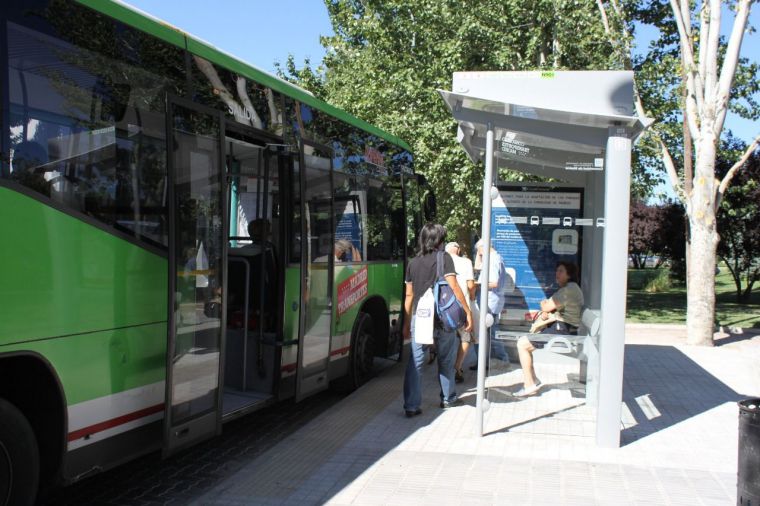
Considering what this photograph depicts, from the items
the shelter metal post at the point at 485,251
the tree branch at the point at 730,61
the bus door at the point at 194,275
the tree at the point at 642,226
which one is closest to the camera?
the bus door at the point at 194,275

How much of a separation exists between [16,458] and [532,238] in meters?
6.53

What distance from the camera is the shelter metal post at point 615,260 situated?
5844mm

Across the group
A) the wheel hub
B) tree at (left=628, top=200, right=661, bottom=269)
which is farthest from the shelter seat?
tree at (left=628, top=200, right=661, bottom=269)

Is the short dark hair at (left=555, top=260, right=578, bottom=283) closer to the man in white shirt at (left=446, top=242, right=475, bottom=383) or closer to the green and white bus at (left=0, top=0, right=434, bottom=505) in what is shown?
the man in white shirt at (left=446, top=242, right=475, bottom=383)

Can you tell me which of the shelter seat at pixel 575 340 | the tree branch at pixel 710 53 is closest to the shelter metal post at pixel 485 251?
the shelter seat at pixel 575 340

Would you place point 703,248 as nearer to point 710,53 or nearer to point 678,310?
point 710,53

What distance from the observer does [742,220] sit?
20.6 meters

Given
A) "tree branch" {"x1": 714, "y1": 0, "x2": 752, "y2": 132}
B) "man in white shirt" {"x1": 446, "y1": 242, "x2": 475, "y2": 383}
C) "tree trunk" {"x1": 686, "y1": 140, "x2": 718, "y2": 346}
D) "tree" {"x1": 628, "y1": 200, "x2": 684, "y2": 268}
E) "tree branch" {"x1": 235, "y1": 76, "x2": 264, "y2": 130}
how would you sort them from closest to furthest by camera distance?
1. "tree branch" {"x1": 235, "y1": 76, "x2": 264, "y2": 130}
2. "man in white shirt" {"x1": 446, "y1": 242, "x2": 475, "y2": 383}
3. "tree branch" {"x1": 714, "y1": 0, "x2": 752, "y2": 132}
4. "tree trunk" {"x1": 686, "y1": 140, "x2": 718, "y2": 346}
5. "tree" {"x1": 628, "y1": 200, "x2": 684, "y2": 268}

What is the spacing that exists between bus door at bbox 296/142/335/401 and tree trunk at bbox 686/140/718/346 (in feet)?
28.3

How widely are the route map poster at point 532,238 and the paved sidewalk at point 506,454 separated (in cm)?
113

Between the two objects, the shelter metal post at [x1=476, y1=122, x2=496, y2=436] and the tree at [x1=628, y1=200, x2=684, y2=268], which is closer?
the shelter metal post at [x1=476, y1=122, x2=496, y2=436]

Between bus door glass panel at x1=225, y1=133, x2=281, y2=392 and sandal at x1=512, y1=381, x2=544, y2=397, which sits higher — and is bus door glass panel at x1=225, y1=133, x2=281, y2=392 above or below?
above

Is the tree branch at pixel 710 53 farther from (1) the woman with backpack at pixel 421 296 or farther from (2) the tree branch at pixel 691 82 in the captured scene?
(1) the woman with backpack at pixel 421 296

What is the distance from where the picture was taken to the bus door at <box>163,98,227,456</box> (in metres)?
4.64
